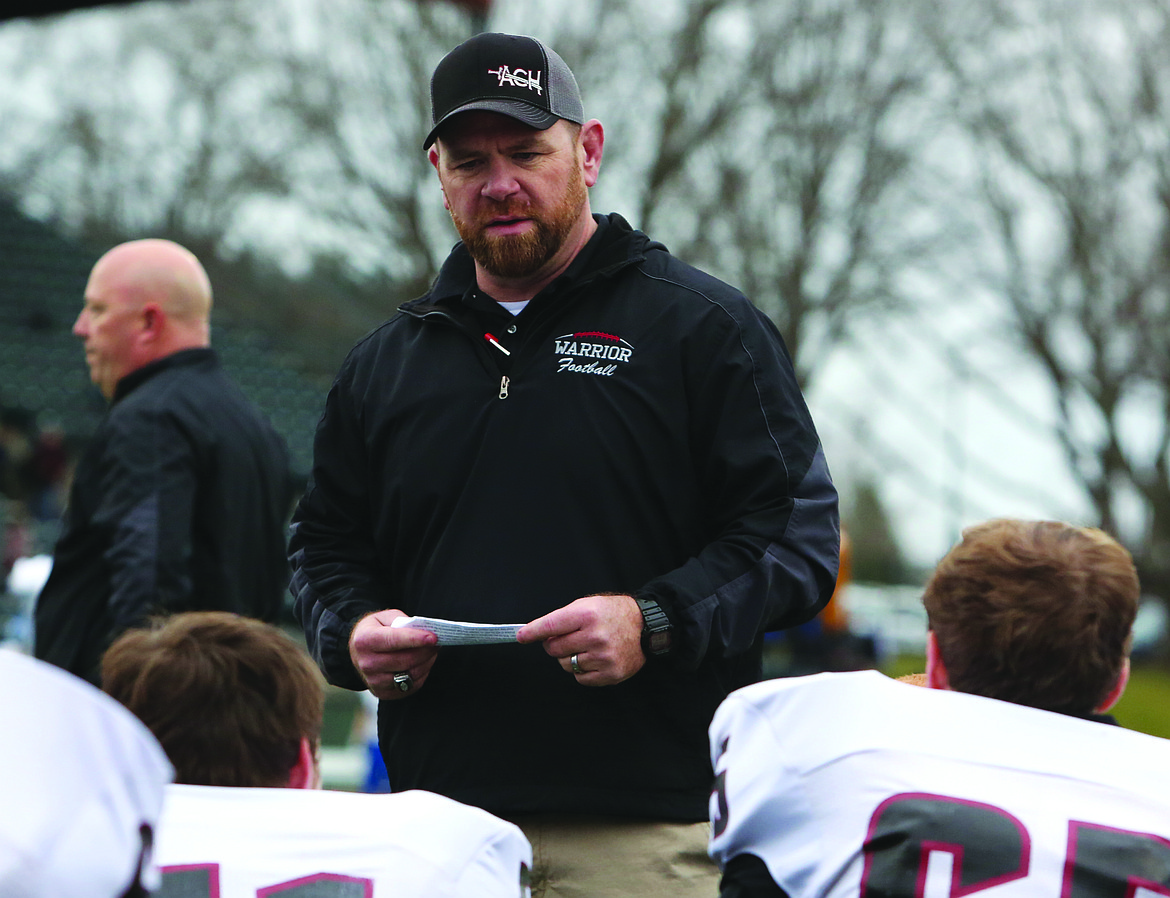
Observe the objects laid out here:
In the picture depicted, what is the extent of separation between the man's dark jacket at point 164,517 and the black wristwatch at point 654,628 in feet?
6.00

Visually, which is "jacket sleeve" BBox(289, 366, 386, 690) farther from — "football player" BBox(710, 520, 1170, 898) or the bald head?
the bald head

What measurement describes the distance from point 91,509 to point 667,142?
15.0m

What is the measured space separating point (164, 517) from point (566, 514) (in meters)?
1.72

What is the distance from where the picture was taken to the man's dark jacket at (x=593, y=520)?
7.76 feet

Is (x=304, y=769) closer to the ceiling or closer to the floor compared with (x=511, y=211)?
closer to the floor

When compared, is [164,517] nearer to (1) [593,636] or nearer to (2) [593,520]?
(2) [593,520]

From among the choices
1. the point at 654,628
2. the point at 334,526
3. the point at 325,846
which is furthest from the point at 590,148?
the point at 325,846

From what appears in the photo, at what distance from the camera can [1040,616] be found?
6.82ft

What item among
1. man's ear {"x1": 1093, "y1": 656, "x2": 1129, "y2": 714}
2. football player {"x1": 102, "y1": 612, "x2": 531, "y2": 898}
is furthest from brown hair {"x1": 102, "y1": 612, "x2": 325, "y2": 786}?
man's ear {"x1": 1093, "y1": 656, "x2": 1129, "y2": 714}

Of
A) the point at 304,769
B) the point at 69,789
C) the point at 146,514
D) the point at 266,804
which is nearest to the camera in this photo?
the point at 69,789

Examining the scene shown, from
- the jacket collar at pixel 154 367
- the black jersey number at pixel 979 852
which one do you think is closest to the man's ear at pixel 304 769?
the black jersey number at pixel 979 852

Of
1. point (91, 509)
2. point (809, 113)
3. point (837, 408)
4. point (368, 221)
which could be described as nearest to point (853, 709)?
point (91, 509)

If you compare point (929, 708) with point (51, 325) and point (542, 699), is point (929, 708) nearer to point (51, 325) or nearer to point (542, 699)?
point (542, 699)

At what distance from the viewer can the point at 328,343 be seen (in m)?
19.7
